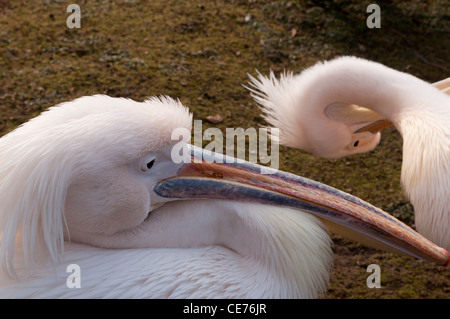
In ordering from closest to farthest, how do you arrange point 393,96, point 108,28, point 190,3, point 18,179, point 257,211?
point 18,179 < point 257,211 < point 393,96 < point 108,28 < point 190,3

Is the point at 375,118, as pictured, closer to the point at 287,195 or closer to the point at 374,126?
the point at 374,126

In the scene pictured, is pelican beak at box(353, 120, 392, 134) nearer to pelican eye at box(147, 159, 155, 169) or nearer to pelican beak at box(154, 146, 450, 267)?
pelican beak at box(154, 146, 450, 267)

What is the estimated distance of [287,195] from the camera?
1.78 m

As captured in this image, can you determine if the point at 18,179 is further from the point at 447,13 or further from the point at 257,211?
the point at 447,13

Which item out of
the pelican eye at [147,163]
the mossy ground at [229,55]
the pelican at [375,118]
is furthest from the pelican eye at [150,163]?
the mossy ground at [229,55]

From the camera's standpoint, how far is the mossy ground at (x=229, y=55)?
334 centimetres

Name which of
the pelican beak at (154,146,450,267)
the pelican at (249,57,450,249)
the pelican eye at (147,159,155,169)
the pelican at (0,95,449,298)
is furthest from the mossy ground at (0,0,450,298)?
the pelican eye at (147,159,155,169)

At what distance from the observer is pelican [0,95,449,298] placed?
1.51m

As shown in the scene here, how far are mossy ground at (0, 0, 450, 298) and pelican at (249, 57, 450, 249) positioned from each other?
58 centimetres

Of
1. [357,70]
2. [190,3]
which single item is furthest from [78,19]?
[357,70]

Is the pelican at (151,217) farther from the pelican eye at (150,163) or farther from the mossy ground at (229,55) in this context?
the mossy ground at (229,55)

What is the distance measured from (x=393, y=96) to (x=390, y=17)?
2619 millimetres

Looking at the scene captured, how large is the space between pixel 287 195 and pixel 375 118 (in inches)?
47.6

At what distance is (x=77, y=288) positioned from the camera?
1.54m
